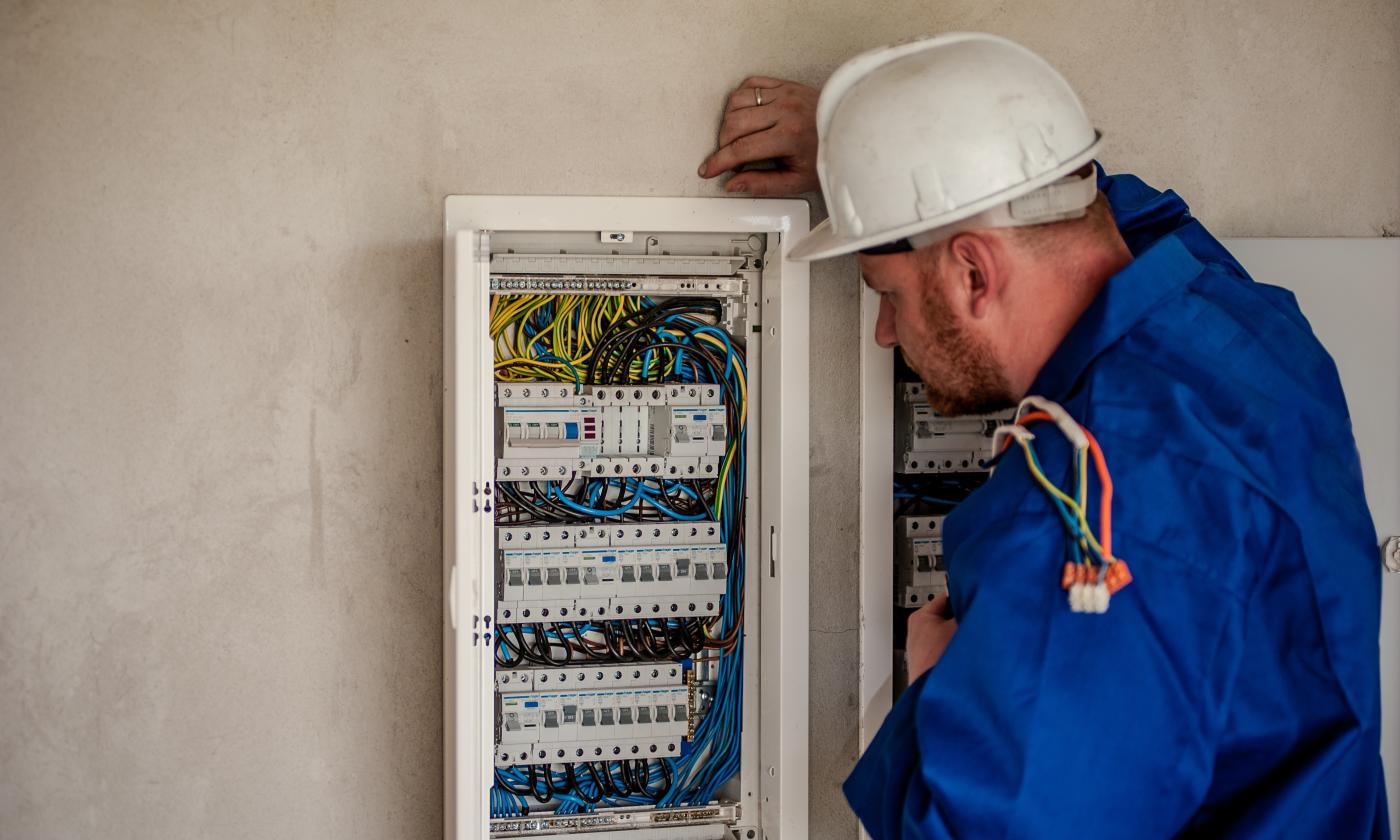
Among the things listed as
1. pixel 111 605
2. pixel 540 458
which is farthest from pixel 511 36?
pixel 111 605

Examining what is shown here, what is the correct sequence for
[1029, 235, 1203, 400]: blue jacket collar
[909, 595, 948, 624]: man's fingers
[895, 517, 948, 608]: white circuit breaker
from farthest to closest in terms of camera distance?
[895, 517, 948, 608]: white circuit breaker → [909, 595, 948, 624]: man's fingers → [1029, 235, 1203, 400]: blue jacket collar

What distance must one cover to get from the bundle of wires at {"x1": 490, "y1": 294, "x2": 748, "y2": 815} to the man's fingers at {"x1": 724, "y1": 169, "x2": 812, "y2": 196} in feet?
0.60

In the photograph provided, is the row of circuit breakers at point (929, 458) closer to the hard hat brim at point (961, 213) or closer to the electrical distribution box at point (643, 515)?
the electrical distribution box at point (643, 515)

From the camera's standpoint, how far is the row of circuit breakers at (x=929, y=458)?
1.65 m

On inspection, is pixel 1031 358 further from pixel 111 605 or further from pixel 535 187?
pixel 111 605

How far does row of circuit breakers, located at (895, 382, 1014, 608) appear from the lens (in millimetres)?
1649

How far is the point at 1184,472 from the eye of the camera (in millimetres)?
994

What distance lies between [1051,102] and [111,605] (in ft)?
4.78

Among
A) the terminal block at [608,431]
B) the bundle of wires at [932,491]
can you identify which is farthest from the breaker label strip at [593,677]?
the bundle of wires at [932,491]

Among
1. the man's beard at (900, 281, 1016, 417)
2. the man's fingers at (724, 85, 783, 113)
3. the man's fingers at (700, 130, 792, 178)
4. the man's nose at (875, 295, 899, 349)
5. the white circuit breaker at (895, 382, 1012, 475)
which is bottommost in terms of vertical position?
the white circuit breaker at (895, 382, 1012, 475)

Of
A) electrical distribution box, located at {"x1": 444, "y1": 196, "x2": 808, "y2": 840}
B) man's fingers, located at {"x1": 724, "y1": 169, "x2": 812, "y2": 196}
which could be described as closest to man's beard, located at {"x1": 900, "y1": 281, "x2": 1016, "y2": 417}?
electrical distribution box, located at {"x1": 444, "y1": 196, "x2": 808, "y2": 840}

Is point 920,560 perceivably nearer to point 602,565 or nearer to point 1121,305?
point 602,565

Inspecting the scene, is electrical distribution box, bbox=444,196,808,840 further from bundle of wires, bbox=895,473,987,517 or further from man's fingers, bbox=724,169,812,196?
bundle of wires, bbox=895,473,987,517

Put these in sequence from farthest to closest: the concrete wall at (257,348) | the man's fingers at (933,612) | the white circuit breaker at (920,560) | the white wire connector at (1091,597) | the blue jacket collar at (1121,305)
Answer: the white circuit breaker at (920,560) → the concrete wall at (257,348) → the man's fingers at (933,612) → the blue jacket collar at (1121,305) → the white wire connector at (1091,597)
